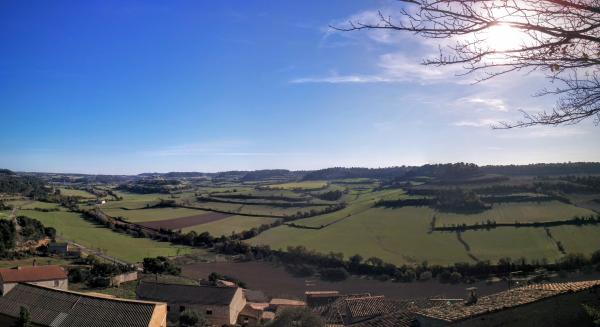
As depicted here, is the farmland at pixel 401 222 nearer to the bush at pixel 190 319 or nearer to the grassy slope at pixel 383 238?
the grassy slope at pixel 383 238

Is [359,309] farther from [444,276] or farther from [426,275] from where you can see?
[444,276]

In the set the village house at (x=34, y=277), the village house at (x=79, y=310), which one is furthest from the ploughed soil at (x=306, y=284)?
the village house at (x=79, y=310)

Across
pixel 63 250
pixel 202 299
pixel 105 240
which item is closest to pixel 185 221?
pixel 105 240

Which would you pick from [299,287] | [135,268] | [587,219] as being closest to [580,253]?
[587,219]

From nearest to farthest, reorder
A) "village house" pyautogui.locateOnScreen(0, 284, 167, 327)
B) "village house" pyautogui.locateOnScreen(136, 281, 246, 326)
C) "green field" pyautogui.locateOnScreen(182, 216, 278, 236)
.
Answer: "village house" pyautogui.locateOnScreen(0, 284, 167, 327)
"village house" pyautogui.locateOnScreen(136, 281, 246, 326)
"green field" pyautogui.locateOnScreen(182, 216, 278, 236)

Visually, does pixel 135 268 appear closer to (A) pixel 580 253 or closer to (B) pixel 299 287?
(B) pixel 299 287

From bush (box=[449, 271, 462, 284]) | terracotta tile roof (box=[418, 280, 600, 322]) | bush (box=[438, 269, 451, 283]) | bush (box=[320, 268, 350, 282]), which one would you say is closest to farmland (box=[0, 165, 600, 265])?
bush (box=[438, 269, 451, 283])

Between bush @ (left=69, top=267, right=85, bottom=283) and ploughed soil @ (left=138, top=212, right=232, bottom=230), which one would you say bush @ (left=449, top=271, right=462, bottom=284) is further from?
ploughed soil @ (left=138, top=212, right=232, bottom=230)
